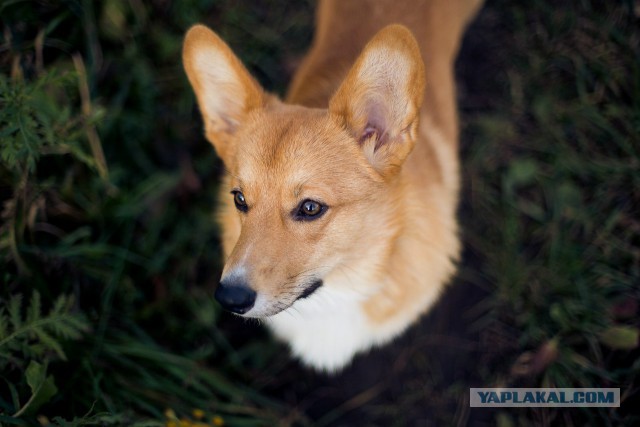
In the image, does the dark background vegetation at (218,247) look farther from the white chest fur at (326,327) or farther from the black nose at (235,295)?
the black nose at (235,295)

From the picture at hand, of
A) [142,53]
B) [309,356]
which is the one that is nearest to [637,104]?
[309,356]

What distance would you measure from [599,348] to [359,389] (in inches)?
59.7

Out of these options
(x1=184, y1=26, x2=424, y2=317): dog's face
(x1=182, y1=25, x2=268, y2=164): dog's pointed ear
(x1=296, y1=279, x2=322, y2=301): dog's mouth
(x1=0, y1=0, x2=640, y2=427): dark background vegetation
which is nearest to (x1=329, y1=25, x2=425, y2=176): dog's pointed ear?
(x1=184, y1=26, x2=424, y2=317): dog's face

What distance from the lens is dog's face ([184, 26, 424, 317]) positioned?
1.98 metres

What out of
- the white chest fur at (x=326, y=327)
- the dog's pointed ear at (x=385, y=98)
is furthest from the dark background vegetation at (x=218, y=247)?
the dog's pointed ear at (x=385, y=98)

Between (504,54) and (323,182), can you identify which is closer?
(323,182)

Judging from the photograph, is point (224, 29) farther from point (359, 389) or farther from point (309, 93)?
point (359, 389)

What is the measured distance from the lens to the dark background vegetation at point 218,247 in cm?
282

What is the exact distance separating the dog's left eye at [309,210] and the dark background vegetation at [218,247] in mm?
1308

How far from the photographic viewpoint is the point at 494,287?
345 cm

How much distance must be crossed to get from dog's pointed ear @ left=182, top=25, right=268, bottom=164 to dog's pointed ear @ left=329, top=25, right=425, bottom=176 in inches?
18.3

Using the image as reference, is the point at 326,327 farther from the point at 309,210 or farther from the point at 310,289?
the point at 309,210

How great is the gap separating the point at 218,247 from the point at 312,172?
172 cm

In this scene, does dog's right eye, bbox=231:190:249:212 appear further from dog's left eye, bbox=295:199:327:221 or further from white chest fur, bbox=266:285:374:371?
white chest fur, bbox=266:285:374:371
